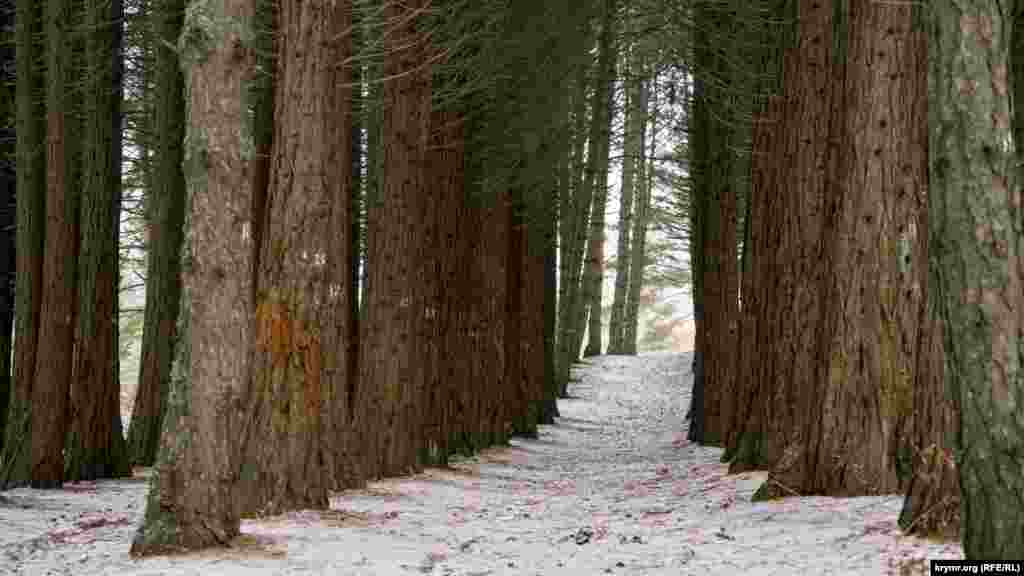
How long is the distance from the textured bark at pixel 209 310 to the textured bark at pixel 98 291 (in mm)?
6930

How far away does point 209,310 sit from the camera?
8.02 m

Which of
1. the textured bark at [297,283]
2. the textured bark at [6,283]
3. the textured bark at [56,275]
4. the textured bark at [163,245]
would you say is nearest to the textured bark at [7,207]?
the textured bark at [6,283]

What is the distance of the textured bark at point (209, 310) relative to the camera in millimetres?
7965

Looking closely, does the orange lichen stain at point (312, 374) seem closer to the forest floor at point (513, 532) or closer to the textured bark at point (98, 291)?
the forest floor at point (513, 532)

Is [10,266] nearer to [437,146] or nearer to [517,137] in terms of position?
[437,146]

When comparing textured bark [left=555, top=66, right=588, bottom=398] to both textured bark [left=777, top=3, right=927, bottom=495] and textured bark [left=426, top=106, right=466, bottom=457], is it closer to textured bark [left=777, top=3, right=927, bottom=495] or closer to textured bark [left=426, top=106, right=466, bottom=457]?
textured bark [left=426, top=106, right=466, bottom=457]

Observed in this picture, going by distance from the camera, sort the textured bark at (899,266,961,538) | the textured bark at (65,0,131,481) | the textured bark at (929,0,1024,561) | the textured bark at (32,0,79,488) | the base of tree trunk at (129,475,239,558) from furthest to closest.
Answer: the textured bark at (65,0,131,481) < the textured bark at (32,0,79,488) < the base of tree trunk at (129,475,239,558) < the textured bark at (899,266,961,538) < the textured bark at (929,0,1024,561)

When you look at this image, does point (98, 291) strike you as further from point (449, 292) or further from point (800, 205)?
point (800, 205)

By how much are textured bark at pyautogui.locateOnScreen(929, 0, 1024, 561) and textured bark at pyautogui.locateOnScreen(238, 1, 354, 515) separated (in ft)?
19.3

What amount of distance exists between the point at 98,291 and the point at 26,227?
111cm

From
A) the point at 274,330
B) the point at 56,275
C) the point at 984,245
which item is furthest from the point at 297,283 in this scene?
the point at 984,245

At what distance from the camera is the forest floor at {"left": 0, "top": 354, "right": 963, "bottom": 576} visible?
7.69 m

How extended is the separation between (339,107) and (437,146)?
4888 millimetres

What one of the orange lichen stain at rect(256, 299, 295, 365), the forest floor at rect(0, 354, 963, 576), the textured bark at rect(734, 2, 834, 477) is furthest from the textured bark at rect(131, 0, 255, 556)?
the textured bark at rect(734, 2, 834, 477)
